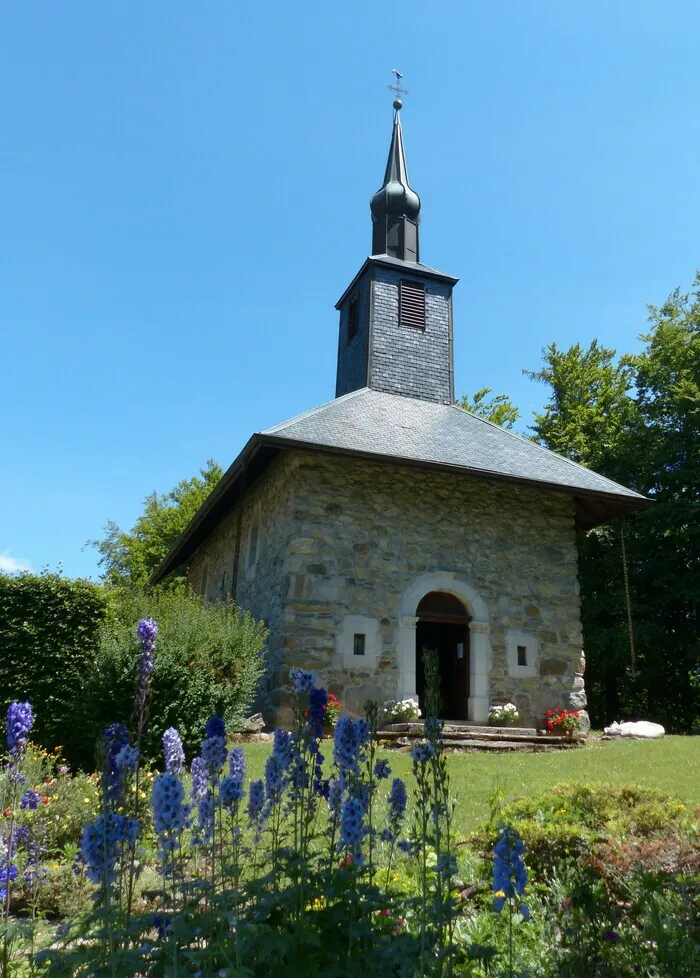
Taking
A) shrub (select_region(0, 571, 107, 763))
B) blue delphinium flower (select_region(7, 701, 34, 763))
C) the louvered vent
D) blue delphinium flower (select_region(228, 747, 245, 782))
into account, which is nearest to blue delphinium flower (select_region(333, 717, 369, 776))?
blue delphinium flower (select_region(228, 747, 245, 782))

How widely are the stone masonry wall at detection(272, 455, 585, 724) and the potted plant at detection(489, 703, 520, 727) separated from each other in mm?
195

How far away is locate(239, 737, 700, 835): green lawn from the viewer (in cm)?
604

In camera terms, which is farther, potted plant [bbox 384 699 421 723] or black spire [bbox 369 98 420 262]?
black spire [bbox 369 98 420 262]

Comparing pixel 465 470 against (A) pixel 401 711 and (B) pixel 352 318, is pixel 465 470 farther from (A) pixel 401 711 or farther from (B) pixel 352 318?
(B) pixel 352 318

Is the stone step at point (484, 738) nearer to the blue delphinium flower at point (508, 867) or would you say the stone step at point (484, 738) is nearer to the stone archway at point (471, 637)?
the stone archway at point (471, 637)

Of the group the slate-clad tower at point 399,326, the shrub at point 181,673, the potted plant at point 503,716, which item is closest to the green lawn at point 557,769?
the shrub at point 181,673

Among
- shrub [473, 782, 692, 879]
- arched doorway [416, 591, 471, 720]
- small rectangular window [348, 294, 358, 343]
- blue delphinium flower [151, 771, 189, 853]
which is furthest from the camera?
small rectangular window [348, 294, 358, 343]

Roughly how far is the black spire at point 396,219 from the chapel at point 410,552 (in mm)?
4678

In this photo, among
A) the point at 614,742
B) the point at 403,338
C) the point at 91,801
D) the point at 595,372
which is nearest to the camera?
the point at 91,801

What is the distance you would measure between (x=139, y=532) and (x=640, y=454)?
70.4 ft

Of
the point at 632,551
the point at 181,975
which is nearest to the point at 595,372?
the point at 632,551

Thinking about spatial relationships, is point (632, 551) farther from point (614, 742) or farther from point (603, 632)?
point (614, 742)

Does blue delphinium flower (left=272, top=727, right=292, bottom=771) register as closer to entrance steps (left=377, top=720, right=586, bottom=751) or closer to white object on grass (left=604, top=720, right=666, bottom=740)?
entrance steps (left=377, top=720, right=586, bottom=751)

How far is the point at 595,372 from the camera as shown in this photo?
939 inches
